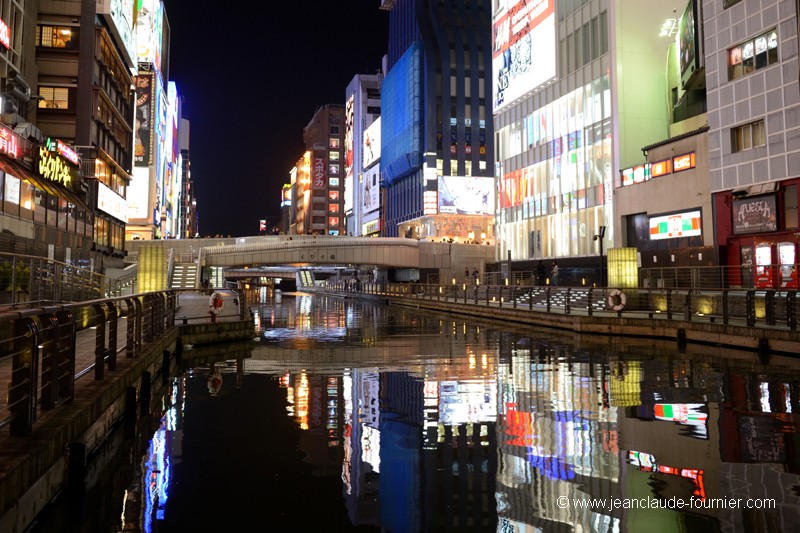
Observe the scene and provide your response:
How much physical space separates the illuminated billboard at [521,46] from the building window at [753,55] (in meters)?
26.1

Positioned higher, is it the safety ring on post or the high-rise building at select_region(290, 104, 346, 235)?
the high-rise building at select_region(290, 104, 346, 235)

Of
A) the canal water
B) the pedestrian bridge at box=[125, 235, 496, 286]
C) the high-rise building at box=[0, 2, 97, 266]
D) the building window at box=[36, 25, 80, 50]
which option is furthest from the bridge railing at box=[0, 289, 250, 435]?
the pedestrian bridge at box=[125, 235, 496, 286]

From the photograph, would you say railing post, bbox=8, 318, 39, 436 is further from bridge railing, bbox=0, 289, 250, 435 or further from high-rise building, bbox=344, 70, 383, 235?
high-rise building, bbox=344, 70, 383, 235

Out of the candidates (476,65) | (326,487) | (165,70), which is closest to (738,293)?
(326,487)

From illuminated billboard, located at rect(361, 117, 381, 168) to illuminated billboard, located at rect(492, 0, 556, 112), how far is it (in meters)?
71.1

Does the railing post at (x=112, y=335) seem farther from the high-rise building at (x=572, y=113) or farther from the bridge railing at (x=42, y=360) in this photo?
the high-rise building at (x=572, y=113)

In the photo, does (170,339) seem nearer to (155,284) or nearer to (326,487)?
(326,487)

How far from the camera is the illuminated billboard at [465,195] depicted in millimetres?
109875

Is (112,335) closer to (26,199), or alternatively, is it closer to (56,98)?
(26,199)

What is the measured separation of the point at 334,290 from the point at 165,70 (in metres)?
52.3

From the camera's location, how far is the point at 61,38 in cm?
4925

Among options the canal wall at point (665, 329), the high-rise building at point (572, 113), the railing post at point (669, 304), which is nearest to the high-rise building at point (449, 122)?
the high-rise building at point (572, 113)

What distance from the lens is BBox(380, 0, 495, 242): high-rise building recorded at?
362ft

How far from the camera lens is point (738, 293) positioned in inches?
815
